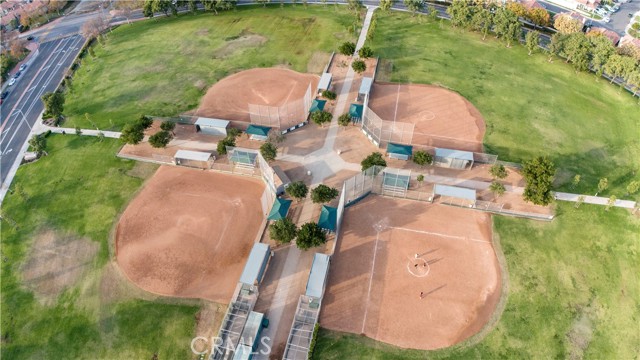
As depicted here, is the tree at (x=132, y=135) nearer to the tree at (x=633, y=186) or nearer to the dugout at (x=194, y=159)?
the dugout at (x=194, y=159)

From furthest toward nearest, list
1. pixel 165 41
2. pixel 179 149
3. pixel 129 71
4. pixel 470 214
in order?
pixel 165 41 < pixel 129 71 < pixel 179 149 < pixel 470 214

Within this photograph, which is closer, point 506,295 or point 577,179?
point 506,295

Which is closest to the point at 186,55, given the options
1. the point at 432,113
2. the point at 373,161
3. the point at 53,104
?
the point at 53,104

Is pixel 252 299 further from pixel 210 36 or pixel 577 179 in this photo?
pixel 210 36

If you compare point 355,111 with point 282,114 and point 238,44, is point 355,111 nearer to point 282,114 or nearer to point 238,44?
point 282,114

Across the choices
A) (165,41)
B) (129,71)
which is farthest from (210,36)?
(129,71)

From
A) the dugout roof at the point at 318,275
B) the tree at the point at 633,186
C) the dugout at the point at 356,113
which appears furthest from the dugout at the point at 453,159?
the dugout roof at the point at 318,275
